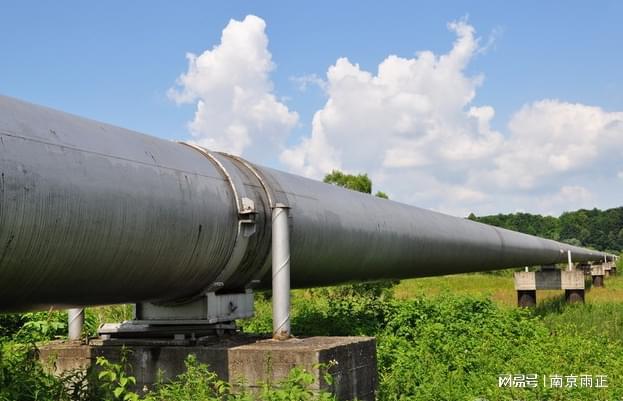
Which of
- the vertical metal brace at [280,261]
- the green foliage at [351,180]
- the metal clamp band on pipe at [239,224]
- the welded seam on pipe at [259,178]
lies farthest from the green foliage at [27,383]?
the green foliage at [351,180]

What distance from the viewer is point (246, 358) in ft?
18.0

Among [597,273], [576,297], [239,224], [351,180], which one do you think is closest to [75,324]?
[239,224]

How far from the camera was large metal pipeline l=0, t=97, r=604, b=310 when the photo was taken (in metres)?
4.01

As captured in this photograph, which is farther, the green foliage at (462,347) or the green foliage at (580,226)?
the green foliage at (580,226)

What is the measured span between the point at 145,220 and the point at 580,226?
158718 mm

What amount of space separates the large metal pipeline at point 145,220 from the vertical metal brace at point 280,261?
169 mm

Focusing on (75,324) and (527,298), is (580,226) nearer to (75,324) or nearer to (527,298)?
(527,298)

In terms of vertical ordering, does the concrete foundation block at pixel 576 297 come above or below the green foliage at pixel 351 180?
below

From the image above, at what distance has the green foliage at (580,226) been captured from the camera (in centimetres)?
13862

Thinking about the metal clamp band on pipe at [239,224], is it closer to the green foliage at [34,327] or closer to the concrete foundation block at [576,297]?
the green foliage at [34,327]

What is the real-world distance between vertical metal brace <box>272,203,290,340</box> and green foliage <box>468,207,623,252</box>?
130228mm

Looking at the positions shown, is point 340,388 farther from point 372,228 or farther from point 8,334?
point 8,334

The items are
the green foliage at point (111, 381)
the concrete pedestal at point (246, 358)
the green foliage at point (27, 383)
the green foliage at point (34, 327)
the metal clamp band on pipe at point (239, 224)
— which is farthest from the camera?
the green foliage at point (34, 327)

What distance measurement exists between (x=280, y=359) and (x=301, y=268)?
1.43m
